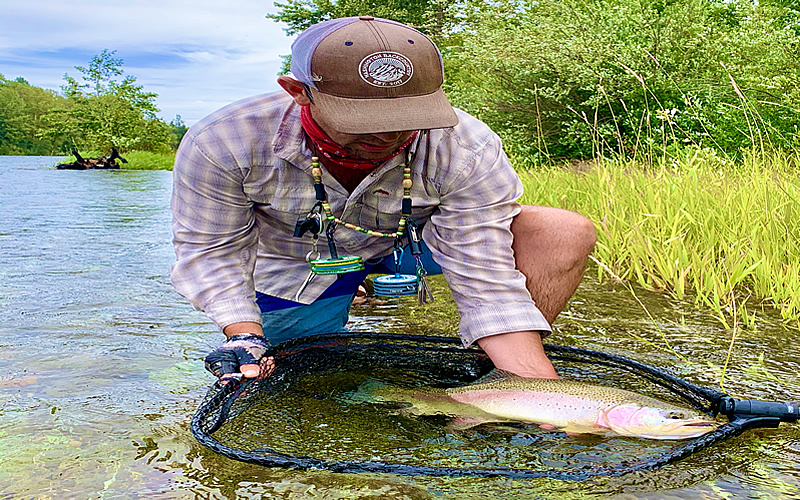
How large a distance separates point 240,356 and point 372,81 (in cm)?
88

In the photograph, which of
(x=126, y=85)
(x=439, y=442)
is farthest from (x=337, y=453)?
(x=126, y=85)

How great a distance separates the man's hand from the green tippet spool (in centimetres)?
31

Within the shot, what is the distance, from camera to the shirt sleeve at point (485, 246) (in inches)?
98.2

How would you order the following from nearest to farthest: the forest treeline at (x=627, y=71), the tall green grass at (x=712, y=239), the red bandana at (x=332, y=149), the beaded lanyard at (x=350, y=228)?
the red bandana at (x=332, y=149) < the beaded lanyard at (x=350, y=228) < the tall green grass at (x=712, y=239) < the forest treeline at (x=627, y=71)

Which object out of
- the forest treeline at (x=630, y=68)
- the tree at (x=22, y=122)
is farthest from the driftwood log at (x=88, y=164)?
the tree at (x=22, y=122)

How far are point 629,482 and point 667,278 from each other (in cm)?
231

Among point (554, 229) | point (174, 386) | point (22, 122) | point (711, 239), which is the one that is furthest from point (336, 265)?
point (22, 122)

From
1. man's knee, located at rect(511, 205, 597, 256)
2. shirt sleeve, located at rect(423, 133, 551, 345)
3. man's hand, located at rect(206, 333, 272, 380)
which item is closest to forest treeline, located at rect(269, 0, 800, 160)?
man's knee, located at rect(511, 205, 597, 256)

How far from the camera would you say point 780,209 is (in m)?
3.93

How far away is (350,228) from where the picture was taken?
2.62 metres

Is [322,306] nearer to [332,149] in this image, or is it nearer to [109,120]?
[332,149]

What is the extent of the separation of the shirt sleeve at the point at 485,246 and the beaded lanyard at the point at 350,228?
0.14 metres

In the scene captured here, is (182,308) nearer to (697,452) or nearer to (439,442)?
(439,442)

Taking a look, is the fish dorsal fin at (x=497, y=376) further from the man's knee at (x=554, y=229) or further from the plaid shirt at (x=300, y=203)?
the man's knee at (x=554, y=229)
